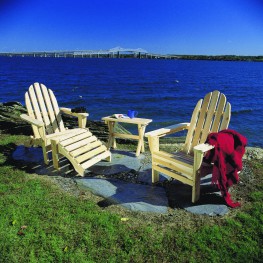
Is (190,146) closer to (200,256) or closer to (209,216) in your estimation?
(209,216)

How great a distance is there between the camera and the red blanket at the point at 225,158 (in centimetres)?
370

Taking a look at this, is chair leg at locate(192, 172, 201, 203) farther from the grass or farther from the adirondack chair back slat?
the adirondack chair back slat

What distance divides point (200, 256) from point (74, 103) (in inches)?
675

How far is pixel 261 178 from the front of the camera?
15.3 feet

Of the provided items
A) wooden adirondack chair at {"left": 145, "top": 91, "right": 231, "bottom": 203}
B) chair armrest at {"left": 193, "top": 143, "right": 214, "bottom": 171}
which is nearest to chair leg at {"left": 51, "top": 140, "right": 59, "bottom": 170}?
wooden adirondack chair at {"left": 145, "top": 91, "right": 231, "bottom": 203}

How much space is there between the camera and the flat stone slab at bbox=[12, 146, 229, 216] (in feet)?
12.5

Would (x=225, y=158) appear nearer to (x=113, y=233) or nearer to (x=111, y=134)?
(x=113, y=233)

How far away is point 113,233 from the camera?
3.21m

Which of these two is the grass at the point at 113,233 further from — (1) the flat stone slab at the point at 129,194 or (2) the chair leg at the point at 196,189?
(2) the chair leg at the point at 196,189

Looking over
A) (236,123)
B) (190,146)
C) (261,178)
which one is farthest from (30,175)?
(236,123)

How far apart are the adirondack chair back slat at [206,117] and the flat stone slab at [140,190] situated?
2.31 ft

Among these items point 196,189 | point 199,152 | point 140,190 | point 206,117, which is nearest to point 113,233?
point 140,190

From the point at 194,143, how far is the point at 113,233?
2163mm

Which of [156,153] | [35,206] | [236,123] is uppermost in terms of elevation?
[156,153]
